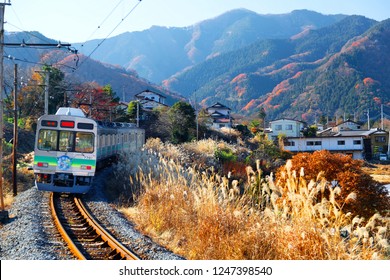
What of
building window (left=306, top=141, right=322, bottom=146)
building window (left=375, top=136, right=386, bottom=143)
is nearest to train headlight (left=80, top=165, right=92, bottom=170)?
building window (left=306, top=141, right=322, bottom=146)

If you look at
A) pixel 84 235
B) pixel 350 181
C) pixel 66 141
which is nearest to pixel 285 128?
pixel 350 181

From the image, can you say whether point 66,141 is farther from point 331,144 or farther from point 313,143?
point 331,144

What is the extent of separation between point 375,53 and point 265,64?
57.2 m

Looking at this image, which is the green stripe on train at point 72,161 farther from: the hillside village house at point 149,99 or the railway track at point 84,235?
the hillside village house at point 149,99

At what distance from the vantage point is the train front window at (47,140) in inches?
516

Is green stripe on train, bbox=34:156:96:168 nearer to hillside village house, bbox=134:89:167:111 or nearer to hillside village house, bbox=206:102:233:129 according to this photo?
hillside village house, bbox=134:89:167:111

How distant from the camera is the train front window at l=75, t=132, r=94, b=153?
13.2 m

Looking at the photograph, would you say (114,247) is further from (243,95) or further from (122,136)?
(243,95)

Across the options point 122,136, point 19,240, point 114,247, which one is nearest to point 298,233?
point 114,247

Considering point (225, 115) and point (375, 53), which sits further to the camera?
point (375, 53)

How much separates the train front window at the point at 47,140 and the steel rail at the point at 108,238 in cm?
262

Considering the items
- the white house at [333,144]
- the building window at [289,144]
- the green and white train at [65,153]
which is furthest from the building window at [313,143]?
the green and white train at [65,153]

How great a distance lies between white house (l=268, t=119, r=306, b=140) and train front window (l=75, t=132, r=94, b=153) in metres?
41.5

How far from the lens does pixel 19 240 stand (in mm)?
8172
